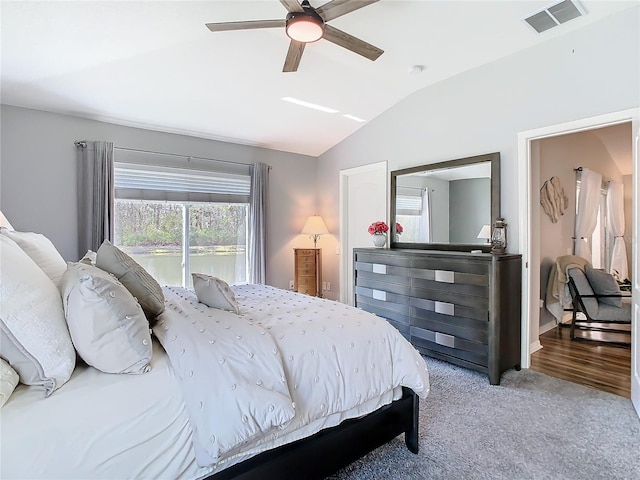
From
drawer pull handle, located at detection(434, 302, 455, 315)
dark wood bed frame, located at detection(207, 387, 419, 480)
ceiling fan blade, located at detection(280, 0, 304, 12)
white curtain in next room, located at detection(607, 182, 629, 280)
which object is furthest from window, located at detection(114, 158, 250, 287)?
white curtain in next room, located at detection(607, 182, 629, 280)

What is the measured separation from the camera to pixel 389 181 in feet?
14.3

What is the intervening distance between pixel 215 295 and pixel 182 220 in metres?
2.52

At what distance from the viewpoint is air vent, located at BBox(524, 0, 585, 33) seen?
2.46 m

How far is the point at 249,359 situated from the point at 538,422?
6.69ft

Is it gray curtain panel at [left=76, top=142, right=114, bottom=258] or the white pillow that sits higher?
gray curtain panel at [left=76, top=142, right=114, bottom=258]

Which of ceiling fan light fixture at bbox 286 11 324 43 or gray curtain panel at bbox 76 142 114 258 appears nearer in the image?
ceiling fan light fixture at bbox 286 11 324 43

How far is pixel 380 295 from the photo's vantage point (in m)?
3.76

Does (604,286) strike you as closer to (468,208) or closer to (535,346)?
(535,346)

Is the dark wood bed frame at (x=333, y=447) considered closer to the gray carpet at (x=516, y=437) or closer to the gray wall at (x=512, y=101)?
the gray carpet at (x=516, y=437)

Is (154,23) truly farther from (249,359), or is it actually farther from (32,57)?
(249,359)

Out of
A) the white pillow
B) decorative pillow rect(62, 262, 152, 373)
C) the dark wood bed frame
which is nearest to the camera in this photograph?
decorative pillow rect(62, 262, 152, 373)

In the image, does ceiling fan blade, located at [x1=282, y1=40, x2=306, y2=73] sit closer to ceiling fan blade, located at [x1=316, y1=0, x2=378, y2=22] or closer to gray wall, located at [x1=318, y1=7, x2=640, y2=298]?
ceiling fan blade, located at [x1=316, y1=0, x2=378, y2=22]

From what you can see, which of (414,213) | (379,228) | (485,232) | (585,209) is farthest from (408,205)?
(585,209)

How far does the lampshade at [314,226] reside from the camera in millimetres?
5016
